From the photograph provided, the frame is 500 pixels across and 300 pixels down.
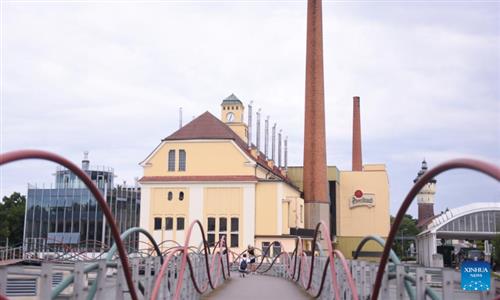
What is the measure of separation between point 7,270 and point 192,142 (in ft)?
158

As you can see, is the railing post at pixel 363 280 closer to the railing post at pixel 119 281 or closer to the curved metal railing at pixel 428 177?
the curved metal railing at pixel 428 177

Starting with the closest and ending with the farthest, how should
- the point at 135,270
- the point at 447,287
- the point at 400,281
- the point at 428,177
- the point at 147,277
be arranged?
1. the point at 428,177
2. the point at 447,287
3. the point at 400,281
4. the point at 135,270
5. the point at 147,277

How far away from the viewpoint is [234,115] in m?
72.9

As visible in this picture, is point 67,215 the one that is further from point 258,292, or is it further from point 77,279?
point 77,279

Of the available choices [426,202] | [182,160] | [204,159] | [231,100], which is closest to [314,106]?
[204,159]

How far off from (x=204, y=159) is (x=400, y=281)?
1828 inches

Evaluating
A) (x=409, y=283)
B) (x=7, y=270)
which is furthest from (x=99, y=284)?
(x=409, y=283)

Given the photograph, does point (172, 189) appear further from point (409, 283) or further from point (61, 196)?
point (409, 283)

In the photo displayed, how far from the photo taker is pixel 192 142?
180 feet

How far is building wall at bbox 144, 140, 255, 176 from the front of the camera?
5388 centimetres

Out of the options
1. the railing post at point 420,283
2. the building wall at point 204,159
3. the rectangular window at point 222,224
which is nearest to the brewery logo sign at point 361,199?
the building wall at point 204,159

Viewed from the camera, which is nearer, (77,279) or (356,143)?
(77,279)

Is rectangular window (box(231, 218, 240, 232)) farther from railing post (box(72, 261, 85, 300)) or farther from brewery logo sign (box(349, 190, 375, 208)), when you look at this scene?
railing post (box(72, 261, 85, 300))

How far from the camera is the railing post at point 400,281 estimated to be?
8.20 m
